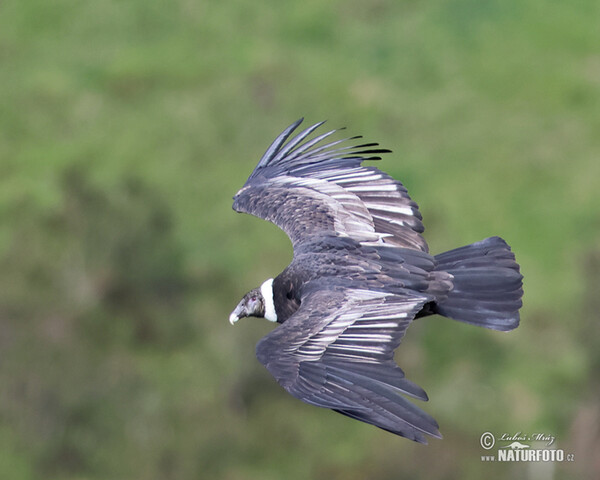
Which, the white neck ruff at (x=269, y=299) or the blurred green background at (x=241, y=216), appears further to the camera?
the blurred green background at (x=241, y=216)

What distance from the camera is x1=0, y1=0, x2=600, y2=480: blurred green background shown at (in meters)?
19.9

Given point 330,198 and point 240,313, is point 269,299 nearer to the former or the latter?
point 240,313

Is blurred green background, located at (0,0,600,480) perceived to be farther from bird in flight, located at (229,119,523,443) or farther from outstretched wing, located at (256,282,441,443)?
outstretched wing, located at (256,282,441,443)

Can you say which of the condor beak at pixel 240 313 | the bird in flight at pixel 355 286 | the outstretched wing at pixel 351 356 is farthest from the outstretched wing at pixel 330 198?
the outstretched wing at pixel 351 356

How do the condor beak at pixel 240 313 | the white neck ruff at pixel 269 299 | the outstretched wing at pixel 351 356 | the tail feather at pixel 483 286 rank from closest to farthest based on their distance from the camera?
the outstretched wing at pixel 351 356, the tail feather at pixel 483 286, the white neck ruff at pixel 269 299, the condor beak at pixel 240 313

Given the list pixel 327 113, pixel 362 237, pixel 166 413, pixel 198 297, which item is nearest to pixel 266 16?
pixel 327 113

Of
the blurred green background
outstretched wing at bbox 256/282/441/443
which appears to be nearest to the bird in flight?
outstretched wing at bbox 256/282/441/443

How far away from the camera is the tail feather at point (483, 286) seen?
932cm

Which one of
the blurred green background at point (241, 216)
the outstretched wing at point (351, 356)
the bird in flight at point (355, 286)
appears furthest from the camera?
the blurred green background at point (241, 216)

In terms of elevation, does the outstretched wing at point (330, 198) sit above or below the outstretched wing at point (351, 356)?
above

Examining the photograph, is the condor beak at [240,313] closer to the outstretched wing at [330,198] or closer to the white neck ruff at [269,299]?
the white neck ruff at [269,299]

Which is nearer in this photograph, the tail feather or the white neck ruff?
the tail feather

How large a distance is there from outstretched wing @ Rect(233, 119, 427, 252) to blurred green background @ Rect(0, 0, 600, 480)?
28.3 ft

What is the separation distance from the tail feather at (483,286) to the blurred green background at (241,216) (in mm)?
9749
